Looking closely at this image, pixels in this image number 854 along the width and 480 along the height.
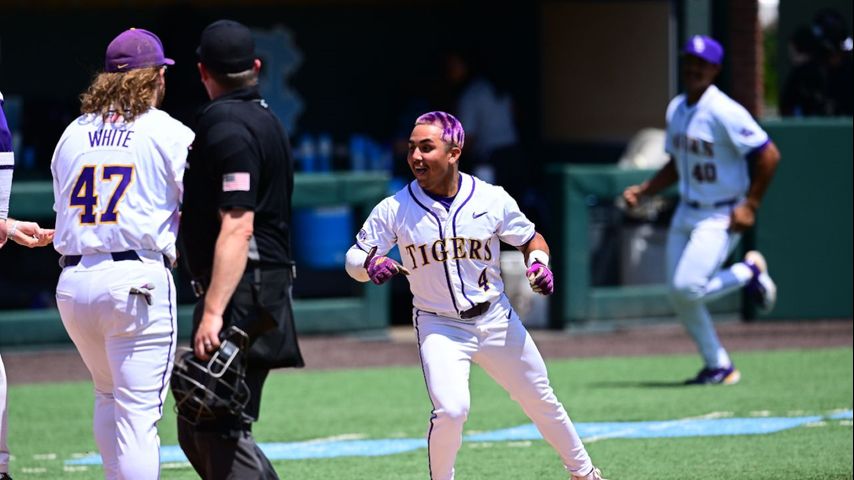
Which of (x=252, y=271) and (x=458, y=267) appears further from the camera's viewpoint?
(x=458, y=267)

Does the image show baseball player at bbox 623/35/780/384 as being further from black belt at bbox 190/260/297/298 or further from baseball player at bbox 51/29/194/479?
baseball player at bbox 51/29/194/479

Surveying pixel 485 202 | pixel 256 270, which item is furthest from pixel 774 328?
pixel 256 270

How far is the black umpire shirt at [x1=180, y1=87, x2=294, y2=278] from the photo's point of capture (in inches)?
196

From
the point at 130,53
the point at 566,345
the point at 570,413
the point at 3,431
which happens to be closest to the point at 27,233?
the point at 3,431

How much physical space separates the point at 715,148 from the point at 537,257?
4366mm

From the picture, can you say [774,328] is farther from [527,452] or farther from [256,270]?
[256,270]

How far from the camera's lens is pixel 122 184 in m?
5.09

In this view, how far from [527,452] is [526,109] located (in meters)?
9.51

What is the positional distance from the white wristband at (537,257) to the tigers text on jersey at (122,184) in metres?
1.44

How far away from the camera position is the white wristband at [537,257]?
5.83m

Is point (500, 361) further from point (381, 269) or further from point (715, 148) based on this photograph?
point (715, 148)

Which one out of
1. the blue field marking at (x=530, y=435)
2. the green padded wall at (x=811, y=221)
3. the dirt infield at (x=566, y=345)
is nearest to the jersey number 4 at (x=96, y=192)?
the blue field marking at (x=530, y=435)

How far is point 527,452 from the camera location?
766 centimetres

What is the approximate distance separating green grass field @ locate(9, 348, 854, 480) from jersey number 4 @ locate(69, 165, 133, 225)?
2313 millimetres
